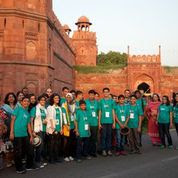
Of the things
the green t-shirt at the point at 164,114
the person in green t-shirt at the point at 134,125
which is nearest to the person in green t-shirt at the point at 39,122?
the person in green t-shirt at the point at 134,125

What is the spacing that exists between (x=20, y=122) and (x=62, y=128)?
1.22 metres

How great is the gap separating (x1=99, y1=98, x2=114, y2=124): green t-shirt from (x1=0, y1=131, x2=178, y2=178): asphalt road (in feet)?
2.82

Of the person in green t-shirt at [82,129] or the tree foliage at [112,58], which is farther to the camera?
the tree foliage at [112,58]

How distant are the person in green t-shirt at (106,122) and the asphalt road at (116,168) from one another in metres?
0.43

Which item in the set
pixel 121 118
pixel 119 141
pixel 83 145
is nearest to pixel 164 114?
pixel 121 118

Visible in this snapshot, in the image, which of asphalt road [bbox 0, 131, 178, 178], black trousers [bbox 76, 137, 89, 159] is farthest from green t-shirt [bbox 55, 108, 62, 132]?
asphalt road [bbox 0, 131, 178, 178]

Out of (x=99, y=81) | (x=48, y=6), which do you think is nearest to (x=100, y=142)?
(x=48, y=6)

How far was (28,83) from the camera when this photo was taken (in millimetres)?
18438

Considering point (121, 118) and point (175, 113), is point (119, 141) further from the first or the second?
point (175, 113)

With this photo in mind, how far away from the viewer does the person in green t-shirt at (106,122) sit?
8.16 m

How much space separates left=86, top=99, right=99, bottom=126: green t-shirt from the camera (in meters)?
8.02

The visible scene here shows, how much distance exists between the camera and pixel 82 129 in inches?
303

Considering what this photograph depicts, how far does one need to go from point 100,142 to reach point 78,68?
105ft

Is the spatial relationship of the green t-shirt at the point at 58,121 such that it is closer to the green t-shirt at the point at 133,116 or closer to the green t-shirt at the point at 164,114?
the green t-shirt at the point at 133,116
